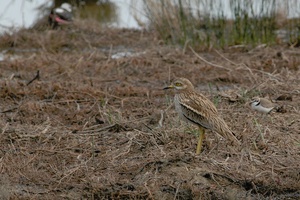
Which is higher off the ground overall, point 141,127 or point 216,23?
point 216,23

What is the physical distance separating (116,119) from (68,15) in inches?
343

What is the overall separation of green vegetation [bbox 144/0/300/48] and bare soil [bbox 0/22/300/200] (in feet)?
0.95

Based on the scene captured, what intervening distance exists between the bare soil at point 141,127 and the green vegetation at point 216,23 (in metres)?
0.29

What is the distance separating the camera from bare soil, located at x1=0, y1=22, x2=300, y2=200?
708cm

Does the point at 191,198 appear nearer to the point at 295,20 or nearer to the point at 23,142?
the point at 23,142

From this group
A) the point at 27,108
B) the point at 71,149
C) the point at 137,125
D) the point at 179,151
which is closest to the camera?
the point at 179,151

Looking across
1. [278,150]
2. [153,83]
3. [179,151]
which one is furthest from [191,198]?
[153,83]

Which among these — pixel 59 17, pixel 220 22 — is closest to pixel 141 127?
pixel 220 22

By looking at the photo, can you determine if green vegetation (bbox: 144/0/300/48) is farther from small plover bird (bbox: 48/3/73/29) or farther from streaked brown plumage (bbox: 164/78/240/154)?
streaked brown plumage (bbox: 164/78/240/154)

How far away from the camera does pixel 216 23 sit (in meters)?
14.4

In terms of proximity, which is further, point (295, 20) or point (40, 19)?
point (40, 19)

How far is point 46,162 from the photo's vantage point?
308 inches

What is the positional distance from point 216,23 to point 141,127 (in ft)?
19.4

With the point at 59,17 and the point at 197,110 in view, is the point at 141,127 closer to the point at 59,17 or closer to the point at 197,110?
the point at 197,110
